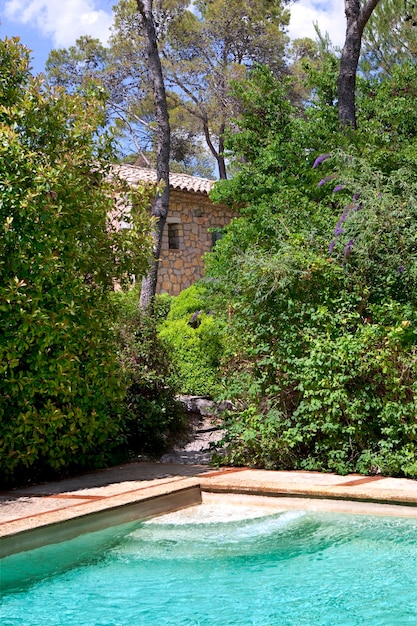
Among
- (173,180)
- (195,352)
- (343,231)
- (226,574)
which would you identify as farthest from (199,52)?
(226,574)

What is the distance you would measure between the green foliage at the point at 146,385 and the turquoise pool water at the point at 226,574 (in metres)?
2.73

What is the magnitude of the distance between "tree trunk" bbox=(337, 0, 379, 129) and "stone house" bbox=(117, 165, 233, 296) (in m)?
8.61

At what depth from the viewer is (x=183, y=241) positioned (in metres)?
21.1

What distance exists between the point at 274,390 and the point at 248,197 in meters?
5.72

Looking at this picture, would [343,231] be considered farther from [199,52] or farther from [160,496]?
[199,52]

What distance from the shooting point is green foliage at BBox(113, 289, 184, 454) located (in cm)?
885

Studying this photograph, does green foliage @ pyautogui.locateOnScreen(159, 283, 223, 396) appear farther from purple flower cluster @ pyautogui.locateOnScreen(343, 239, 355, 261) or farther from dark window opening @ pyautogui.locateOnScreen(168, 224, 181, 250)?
dark window opening @ pyautogui.locateOnScreen(168, 224, 181, 250)

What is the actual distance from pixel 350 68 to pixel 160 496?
7.95 m

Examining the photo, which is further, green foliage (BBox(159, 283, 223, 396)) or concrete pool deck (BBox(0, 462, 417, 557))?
green foliage (BBox(159, 283, 223, 396))

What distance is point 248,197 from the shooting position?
1262 centimetres

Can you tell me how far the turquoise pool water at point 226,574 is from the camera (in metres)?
4.50

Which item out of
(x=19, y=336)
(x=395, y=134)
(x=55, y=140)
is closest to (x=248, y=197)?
(x=395, y=134)

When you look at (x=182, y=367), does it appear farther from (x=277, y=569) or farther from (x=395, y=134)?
(x=277, y=569)

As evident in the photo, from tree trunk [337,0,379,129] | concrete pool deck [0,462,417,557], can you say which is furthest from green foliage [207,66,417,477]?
tree trunk [337,0,379,129]
